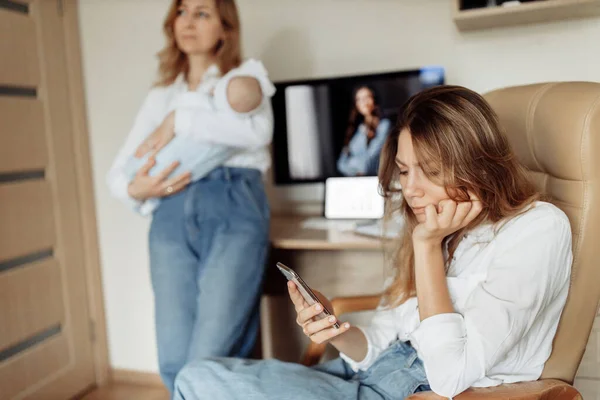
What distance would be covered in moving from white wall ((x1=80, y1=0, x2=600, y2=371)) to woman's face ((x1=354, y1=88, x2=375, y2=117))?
14 cm

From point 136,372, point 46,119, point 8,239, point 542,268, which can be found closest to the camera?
point 542,268

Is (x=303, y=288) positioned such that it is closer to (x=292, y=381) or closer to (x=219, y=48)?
(x=292, y=381)

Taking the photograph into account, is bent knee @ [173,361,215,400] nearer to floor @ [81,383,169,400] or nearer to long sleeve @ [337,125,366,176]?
long sleeve @ [337,125,366,176]

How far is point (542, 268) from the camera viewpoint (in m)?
0.94

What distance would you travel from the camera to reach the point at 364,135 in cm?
188

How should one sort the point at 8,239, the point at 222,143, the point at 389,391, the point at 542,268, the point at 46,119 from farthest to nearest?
the point at 46,119 < the point at 8,239 < the point at 222,143 < the point at 389,391 < the point at 542,268

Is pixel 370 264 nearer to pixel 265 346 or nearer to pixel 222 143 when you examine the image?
pixel 265 346

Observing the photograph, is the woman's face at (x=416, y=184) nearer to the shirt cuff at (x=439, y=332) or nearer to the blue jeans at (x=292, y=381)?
the shirt cuff at (x=439, y=332)

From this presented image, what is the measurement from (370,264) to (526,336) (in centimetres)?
94

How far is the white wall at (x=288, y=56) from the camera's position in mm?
1783

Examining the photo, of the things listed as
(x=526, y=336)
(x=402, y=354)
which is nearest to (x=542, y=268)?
(x=526, y=336)

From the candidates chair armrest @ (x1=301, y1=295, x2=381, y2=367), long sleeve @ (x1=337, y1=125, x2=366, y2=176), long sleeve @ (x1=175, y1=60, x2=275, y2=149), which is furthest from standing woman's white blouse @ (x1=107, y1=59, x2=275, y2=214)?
chair armrest @ (x1=301, y1=295, x2=381, y2=367)

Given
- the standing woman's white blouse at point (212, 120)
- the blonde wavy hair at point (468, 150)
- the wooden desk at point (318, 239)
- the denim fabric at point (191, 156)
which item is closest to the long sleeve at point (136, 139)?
the standing woman's white blouse at point (212, 120)

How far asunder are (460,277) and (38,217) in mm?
1625
